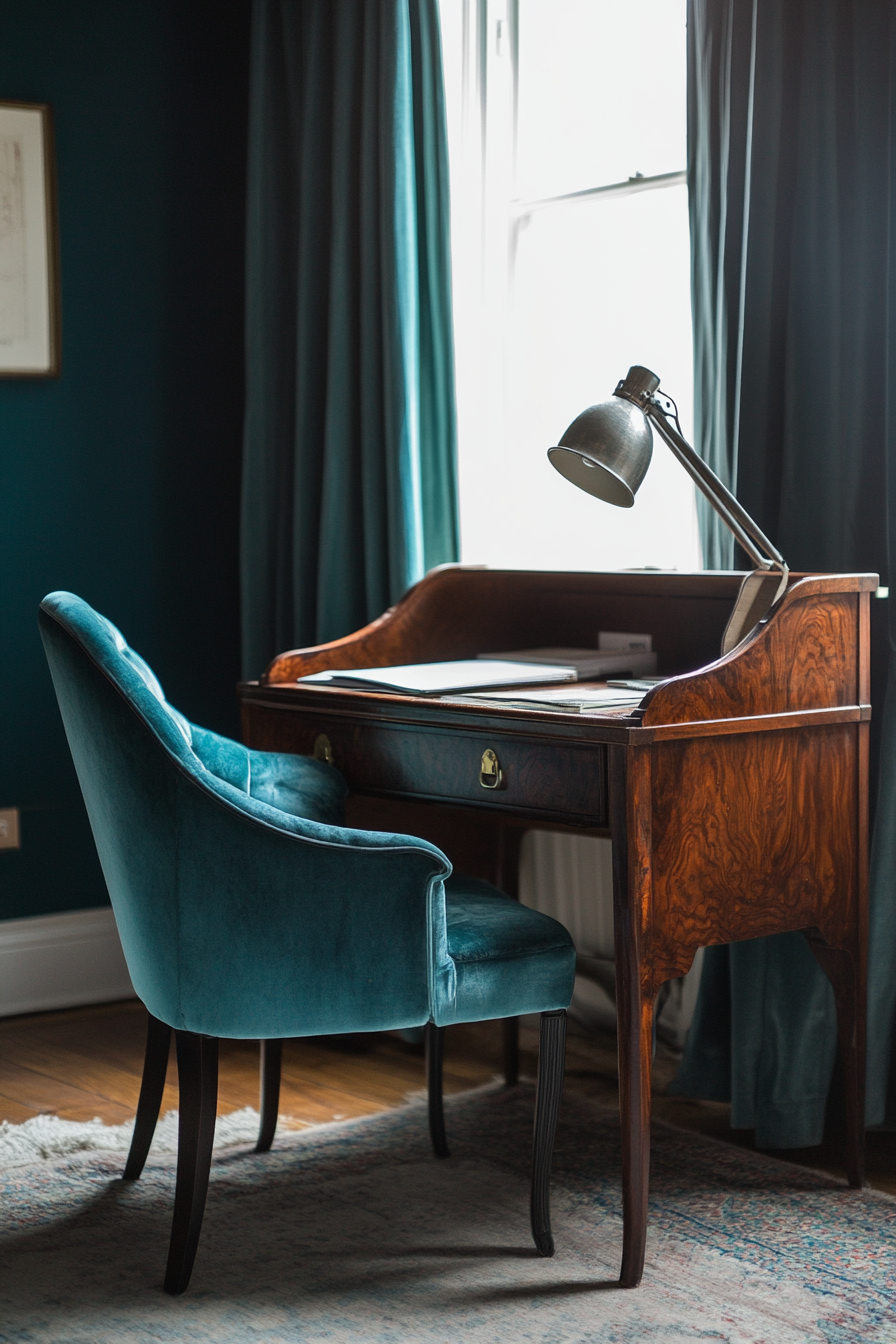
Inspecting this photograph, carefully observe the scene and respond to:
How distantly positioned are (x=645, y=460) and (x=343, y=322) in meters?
1.26

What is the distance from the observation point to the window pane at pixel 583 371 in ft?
9.75

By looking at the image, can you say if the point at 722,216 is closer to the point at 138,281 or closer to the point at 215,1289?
the point at 138,281

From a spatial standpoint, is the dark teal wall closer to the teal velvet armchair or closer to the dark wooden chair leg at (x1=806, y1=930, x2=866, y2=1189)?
the teal velvet armchair

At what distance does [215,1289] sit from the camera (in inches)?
79.6

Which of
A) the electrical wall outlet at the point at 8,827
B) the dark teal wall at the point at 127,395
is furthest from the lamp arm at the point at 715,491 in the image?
the electrical wall outlet at the point at 8,827

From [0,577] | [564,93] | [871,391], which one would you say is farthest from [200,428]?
[871,391]

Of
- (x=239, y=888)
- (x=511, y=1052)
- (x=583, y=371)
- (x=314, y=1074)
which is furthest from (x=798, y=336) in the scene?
(x=314, y=1074)

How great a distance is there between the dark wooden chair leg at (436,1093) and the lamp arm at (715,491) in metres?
0.89

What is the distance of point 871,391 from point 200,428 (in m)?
1.76

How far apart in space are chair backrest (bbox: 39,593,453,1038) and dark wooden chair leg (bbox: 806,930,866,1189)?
0.63 m

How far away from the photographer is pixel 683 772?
2037 mm

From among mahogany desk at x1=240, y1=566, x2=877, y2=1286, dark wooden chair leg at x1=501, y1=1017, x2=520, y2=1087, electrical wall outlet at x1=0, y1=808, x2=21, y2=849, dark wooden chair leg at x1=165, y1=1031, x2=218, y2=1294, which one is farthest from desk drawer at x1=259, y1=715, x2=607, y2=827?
electrical wall outlet at x1=0, y1=808, x2=21, y2=849

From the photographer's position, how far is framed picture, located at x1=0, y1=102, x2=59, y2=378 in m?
3.33

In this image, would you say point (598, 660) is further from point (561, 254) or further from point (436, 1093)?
point (561, 254)
